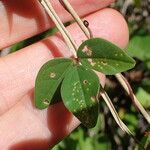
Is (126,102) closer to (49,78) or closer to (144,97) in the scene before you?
(144,97)

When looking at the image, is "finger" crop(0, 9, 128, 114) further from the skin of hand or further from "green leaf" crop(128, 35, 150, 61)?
"green leaf" crop(128, 35, 150, 61)

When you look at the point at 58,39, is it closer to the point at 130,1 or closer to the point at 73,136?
the point at 73,136

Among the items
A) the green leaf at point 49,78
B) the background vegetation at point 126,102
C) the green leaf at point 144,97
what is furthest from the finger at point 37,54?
the green leaf at point 144,97

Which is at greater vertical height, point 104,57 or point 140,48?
point 104,57

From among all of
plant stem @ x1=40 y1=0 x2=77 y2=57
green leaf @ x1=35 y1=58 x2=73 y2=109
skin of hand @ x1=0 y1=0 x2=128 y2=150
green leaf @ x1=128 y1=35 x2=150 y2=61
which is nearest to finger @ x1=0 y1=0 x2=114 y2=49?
skin of hand @ x1=0 y1=0 x2=128 y2=150

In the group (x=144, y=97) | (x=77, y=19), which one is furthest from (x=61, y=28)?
(x=144, y=97)

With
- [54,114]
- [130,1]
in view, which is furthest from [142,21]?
[54,114]

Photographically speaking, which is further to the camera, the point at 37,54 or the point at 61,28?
the point at 37,54

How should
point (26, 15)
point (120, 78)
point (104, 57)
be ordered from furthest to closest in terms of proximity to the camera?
point (26, 15)
point (120, 78)
point (104, 57)

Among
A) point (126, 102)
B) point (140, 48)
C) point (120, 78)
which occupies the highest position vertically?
point (120, 78)
